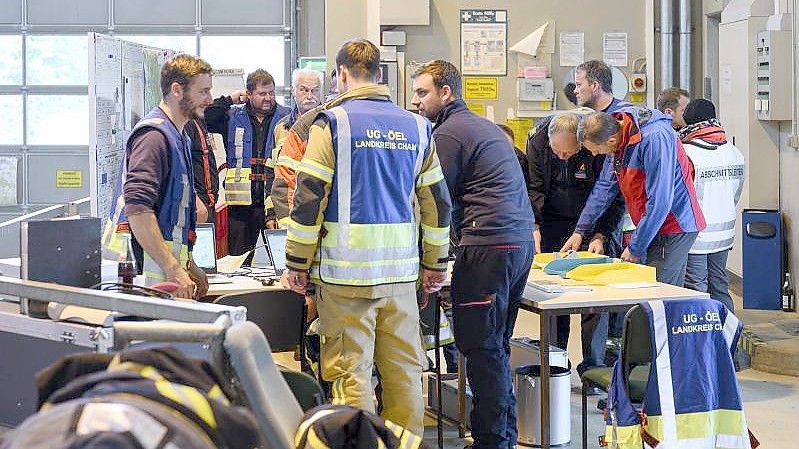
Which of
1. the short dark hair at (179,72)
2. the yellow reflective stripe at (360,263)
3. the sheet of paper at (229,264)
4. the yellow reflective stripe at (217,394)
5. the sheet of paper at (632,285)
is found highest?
the short dark hair at (179,72)

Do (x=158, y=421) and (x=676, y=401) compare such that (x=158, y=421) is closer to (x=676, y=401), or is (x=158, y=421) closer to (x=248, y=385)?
(x=248, y=385)

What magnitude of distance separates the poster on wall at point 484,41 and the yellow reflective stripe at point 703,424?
530cm

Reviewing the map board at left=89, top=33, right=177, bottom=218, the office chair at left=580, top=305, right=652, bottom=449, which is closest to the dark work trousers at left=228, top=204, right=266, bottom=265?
the map board at left=89, top=33, right=177, bottom=218

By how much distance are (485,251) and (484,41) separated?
4.78 metres

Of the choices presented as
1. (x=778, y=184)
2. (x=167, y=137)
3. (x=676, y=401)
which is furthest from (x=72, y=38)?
(x=676, y=401)

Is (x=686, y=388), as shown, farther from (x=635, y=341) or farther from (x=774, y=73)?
(x=774, y=73)

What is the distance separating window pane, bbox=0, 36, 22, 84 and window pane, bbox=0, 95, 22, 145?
198mm

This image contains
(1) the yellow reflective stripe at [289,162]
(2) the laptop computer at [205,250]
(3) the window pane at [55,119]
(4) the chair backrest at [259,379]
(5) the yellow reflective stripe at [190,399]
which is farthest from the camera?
(3) the window pane at [55,119]

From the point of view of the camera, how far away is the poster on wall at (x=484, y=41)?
9.18 meters

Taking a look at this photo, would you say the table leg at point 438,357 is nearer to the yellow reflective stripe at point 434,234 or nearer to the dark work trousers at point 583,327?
the yellow reflective stripe at point 434,234

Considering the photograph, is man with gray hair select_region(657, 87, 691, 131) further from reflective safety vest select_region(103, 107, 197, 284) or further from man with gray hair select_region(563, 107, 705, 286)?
reflective safety vest select_region(103, 107, 197, 284)

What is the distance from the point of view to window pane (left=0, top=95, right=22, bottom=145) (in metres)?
12.6

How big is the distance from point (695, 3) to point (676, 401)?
6284 millimetres

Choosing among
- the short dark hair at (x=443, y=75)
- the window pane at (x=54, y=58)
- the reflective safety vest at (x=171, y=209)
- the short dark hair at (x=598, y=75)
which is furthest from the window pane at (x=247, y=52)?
the reflective safety vest at (x=171, y=209)
